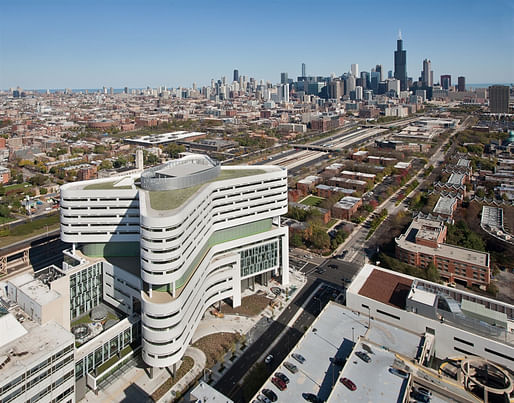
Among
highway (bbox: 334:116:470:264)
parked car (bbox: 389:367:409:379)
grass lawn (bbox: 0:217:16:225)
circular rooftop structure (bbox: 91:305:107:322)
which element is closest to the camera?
parked car (bbox: 389:367:409:379)

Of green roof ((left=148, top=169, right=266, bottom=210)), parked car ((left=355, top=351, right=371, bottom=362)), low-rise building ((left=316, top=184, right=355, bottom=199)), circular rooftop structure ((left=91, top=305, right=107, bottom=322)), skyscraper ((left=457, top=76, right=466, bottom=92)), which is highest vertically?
skyscraper ((left=457, top=76, right=466, bottom=92))

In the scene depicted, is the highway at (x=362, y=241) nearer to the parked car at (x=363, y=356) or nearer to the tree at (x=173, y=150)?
the parked car at (x=363, y=356)

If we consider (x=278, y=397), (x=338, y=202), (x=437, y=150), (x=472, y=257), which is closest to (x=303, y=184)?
(x=338, y=202)

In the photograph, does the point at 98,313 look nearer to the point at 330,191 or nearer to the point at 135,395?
the point at 135,395

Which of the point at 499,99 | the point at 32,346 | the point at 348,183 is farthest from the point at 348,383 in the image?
the point at 499,99

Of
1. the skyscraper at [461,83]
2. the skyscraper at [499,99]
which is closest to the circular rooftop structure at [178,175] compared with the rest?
the skyscraper at [499,99]

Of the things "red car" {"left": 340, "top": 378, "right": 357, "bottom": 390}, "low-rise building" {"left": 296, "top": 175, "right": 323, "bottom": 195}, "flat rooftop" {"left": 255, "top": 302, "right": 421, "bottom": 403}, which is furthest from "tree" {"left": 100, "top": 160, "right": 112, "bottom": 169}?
"red car" {"left": 340, "top": 378, "right": 357, "bottom": 390}

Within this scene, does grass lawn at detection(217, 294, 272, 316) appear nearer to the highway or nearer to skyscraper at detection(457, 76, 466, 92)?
the highway
